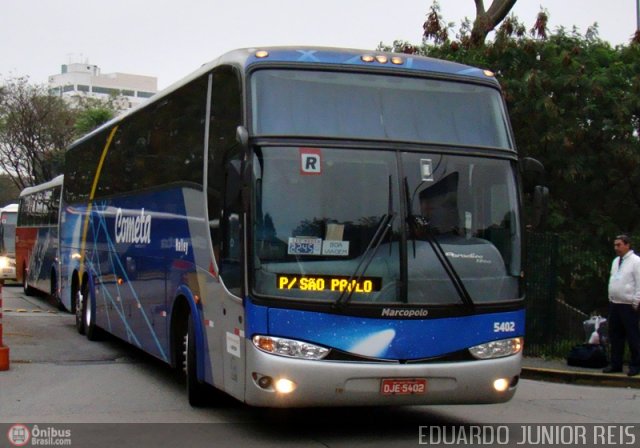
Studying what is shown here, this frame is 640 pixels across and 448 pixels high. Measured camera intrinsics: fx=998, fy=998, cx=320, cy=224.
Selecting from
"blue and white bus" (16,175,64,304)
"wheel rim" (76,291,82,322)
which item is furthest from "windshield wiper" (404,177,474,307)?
"blue and white bus" (16,175,64,304)

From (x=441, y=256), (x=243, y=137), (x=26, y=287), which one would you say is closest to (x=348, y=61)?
(x=243, y=137)

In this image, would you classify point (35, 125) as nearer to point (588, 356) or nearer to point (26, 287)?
point (26, 287)

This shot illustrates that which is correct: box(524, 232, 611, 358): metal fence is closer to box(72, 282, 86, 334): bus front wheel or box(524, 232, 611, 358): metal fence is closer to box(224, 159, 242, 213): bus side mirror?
box(72, 282, 86, 334): bus front wheel

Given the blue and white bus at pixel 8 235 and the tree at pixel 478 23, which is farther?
the blue and white bus at pixel 8 235

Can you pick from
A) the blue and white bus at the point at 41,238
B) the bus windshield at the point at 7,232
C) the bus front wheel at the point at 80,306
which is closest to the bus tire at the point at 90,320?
the bus front wheel at the point at 80,306

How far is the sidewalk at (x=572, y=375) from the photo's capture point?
13406 millimetres

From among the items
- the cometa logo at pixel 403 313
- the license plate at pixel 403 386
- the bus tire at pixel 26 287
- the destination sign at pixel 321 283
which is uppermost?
the destination sign at pixel 321 283

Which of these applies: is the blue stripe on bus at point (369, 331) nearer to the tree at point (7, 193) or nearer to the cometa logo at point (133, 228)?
the cometa logo at point (133, 228)

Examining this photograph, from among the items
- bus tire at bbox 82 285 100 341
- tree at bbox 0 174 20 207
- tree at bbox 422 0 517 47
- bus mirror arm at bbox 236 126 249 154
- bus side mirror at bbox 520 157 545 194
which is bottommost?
tree at bbox 0 174 20 207

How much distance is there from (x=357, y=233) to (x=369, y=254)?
0.68 ft

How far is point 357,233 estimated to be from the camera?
331 inches

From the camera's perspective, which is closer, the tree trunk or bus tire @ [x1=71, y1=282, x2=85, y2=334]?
bus tire @ [x1=71, y1=282, x2=85, y2=334]

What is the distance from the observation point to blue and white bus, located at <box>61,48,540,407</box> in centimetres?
826

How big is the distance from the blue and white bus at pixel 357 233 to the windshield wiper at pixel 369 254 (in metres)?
0.01
